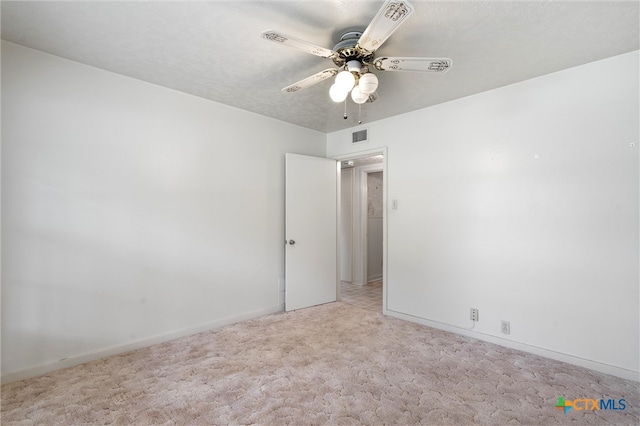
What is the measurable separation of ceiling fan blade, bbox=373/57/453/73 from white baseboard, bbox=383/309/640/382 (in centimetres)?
258

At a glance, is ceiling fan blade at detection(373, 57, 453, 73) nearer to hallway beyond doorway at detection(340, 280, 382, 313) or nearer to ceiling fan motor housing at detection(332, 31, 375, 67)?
ceiling fan motor housing at detection(332, 31, 375, 67)

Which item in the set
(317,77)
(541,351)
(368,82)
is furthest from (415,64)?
(541,351)

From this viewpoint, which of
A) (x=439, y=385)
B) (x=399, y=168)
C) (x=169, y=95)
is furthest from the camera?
(x=399, y=168)

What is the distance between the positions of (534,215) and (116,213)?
151 inches

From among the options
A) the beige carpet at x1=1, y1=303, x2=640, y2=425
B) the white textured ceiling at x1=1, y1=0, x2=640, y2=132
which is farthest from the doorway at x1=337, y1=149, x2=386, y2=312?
the white textured ceiling at x1=1, y1=0, x2=640, y2=132

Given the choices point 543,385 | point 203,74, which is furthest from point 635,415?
point 203,74

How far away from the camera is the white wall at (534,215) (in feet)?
7.96

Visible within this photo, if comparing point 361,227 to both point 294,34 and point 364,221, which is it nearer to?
point 364,221

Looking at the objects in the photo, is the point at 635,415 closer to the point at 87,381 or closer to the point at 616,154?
the point at 616,154

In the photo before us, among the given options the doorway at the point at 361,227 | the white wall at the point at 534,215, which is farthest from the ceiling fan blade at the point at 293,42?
the doorway at the point at 361,227

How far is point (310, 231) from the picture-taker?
170 inches

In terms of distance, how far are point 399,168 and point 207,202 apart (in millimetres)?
2352

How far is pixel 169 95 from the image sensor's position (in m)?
3.10

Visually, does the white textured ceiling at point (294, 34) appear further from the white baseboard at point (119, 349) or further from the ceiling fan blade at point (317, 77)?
the white baseboard at point (119, 349)
